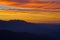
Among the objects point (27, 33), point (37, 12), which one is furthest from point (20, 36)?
point (37, 12)

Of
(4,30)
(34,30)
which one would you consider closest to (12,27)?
(4,30)

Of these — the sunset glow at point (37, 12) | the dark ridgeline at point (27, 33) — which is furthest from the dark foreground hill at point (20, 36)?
the sunset glow at point (37, 12)

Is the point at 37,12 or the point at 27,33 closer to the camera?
the point at 27,33

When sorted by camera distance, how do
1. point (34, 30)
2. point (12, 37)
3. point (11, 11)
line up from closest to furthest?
1. point (12, 37)
2. point (34, 30)
3. point (11, 11)

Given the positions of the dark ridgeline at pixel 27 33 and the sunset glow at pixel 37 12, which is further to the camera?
the sunset glow at pixel 37 12

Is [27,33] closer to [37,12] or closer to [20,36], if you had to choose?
[20,36]

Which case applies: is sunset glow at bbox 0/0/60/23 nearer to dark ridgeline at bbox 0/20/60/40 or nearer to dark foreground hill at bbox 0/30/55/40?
dark ridgeline at bbox 0/20/60/40

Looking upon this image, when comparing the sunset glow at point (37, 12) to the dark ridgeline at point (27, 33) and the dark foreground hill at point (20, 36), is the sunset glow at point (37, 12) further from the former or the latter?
the dark foreground hill at point (20, 36)

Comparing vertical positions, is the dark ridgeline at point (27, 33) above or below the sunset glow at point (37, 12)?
below

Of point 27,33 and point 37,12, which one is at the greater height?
point 37,12

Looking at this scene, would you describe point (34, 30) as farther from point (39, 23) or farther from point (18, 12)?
point (18, 12)

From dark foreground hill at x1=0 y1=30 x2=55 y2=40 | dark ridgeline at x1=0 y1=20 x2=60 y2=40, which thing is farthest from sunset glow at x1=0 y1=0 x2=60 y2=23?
dark foreground hill at x1=0 y1=30 x2=55 y2=40
